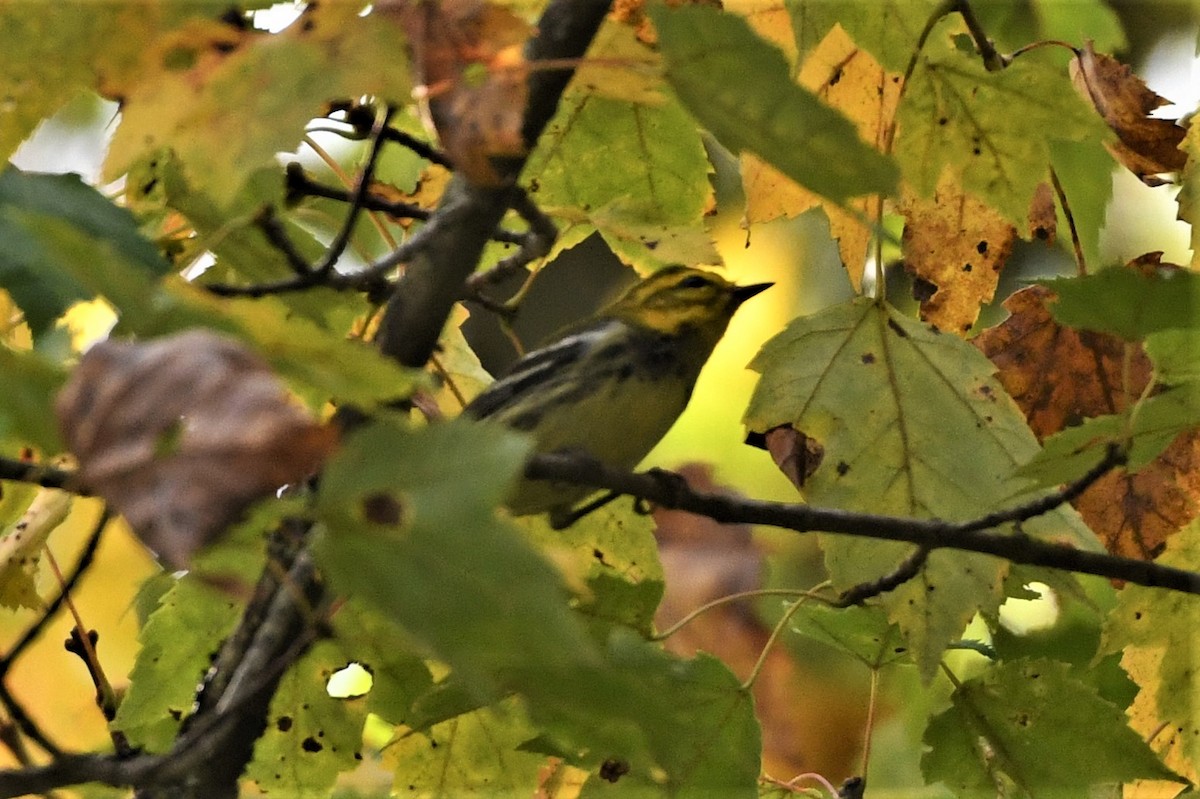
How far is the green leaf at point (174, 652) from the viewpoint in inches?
52.5

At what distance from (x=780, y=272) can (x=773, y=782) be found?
7.66 feet

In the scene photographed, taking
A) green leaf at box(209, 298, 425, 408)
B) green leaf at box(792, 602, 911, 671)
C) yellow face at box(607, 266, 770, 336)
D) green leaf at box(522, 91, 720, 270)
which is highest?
green leaf at box(209, 298, 425, 408)

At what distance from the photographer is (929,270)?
1.56 m

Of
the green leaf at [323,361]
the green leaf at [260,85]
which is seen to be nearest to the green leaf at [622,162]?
the green leaf at [260,85]

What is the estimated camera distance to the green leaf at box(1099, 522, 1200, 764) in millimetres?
1409

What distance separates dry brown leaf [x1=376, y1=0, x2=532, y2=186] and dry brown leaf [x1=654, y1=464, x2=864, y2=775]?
2.87 m

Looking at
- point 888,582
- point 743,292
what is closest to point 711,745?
point 888,582

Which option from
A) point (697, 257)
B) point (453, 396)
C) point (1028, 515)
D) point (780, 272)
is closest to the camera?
point (1028, 515)

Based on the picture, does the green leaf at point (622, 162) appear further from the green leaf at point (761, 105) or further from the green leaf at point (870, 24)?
the green leaf at point (761, 105)

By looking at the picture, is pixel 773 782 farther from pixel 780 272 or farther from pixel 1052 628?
pixel 780 272

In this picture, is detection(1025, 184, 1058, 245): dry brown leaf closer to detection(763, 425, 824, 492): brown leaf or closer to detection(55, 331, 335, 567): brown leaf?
detection(763, 425, 824, 492): brown leaf

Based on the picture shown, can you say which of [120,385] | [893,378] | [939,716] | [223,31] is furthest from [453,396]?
[120,385]

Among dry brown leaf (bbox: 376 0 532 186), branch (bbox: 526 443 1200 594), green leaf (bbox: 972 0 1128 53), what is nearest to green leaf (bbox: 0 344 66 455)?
dry brown leaf (bbox: 376 0 532 186)

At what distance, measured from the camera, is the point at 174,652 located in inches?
Answer: 53.0
